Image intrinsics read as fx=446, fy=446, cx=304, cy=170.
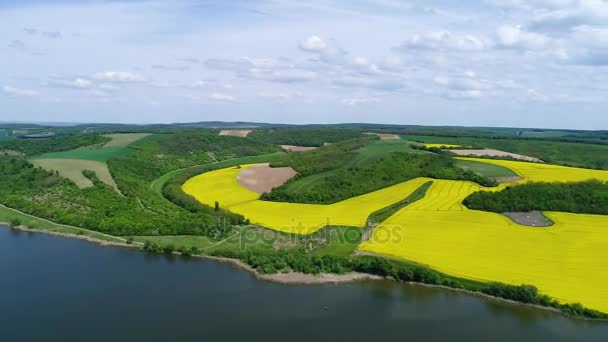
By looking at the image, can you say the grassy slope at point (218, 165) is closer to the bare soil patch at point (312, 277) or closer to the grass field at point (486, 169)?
the bare soil patch at point (312, 277)

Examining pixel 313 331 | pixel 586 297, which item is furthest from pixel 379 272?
pixel 586 297

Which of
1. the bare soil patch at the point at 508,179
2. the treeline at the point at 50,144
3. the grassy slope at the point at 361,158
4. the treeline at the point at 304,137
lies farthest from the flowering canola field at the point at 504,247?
the treeline at the point at 304,137

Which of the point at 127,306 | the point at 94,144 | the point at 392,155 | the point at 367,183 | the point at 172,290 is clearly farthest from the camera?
the point at 94,144

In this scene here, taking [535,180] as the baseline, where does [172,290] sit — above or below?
below

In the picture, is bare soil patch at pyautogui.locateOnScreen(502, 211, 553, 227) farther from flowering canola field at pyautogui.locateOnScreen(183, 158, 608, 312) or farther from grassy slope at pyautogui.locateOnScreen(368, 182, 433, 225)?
grassy slope at pyautogui.locateOnScreen(368, 182, 433, 225)

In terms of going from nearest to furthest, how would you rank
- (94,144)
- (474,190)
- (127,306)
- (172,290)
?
(127,306) < (172,290) < (474,190) < (94,144)

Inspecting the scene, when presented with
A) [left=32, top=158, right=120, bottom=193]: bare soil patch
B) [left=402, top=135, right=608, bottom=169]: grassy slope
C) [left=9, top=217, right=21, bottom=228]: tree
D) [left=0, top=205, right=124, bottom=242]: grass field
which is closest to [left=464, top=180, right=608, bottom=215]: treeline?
[left=402, top=135, right=608, bottom=169]: grassy slope

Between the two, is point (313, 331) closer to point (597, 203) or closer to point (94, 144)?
point (597, 203)

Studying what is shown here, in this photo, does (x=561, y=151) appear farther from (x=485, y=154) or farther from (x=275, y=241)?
(x=275, y=241)
